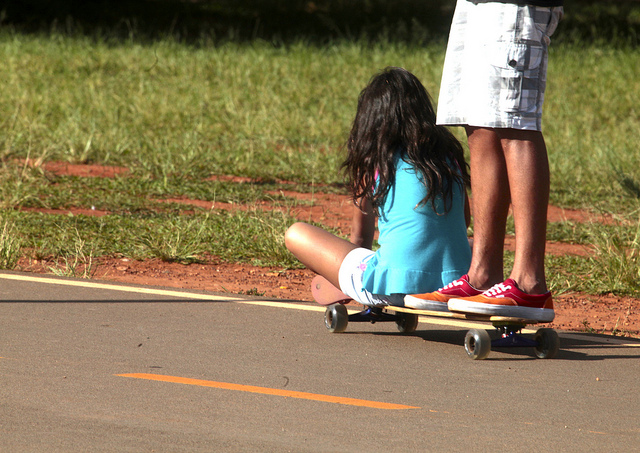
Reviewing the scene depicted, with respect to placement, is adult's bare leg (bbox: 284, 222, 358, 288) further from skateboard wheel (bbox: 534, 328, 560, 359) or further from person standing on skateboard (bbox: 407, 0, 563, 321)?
skateboard wheel (bbox: 534, 328, 560, 359)

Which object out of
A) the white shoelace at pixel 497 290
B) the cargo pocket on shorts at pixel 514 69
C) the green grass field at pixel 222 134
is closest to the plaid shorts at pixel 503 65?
the cargo pocket on shorts at pixel 514 69

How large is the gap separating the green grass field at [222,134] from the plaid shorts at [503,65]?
7.79 feet

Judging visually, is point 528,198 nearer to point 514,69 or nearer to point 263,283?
point 514,69

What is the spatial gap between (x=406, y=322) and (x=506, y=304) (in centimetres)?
86

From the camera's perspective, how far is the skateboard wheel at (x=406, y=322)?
198 inches

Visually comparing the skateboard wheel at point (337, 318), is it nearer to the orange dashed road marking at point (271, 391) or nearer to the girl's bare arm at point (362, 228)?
the girl's bare arm at point (362, 228)

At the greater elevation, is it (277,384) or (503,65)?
(503,65)

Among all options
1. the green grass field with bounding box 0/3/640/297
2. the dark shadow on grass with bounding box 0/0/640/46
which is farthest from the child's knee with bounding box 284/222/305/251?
the dark shadow on grass with bounding box 0/0/640/46

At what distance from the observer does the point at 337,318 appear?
193 inches

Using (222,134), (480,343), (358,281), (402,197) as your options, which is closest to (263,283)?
(358,281)

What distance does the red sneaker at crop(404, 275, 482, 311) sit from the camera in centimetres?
441

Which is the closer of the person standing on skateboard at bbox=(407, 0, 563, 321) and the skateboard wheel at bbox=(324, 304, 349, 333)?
the person standing on skateboard at bbox=(407, 0, 563, 321)

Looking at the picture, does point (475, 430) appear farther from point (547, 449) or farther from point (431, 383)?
point (431, 383)

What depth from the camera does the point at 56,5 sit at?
926 inches
